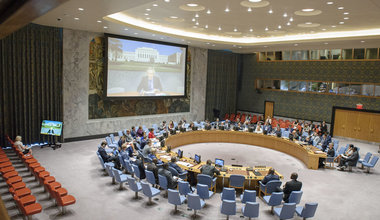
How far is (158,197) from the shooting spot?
773cm

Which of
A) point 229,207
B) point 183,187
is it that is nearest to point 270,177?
point 229,207

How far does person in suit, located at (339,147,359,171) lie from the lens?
1085 cm

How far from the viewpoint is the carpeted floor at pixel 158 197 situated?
6824mm

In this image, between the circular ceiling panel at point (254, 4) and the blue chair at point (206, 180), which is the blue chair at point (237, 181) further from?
the circular ceiling panel at point (254, 4)

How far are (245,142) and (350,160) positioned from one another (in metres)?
5.53

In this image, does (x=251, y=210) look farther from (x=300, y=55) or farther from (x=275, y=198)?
(x=300, y=55)

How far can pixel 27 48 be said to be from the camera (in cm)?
1195

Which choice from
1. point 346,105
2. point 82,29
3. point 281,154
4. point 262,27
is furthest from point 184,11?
point 346,105

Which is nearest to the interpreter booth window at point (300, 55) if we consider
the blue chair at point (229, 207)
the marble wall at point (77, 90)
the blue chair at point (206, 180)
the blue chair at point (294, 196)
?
the marble wall at point (77, 90)

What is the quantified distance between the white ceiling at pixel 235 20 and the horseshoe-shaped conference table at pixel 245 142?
523 centimetres

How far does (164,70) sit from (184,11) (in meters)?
7.39

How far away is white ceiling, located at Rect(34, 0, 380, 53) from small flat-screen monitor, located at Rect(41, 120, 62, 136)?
4317mm

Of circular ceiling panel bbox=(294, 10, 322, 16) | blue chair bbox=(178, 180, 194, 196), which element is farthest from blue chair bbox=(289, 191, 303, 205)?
circular ceiling panel bbox=(294, 10, 322, 16)

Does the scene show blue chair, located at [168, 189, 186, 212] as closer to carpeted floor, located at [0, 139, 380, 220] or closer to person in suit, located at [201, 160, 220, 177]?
carpeted floor, located at [0, 139, 380, 220]
